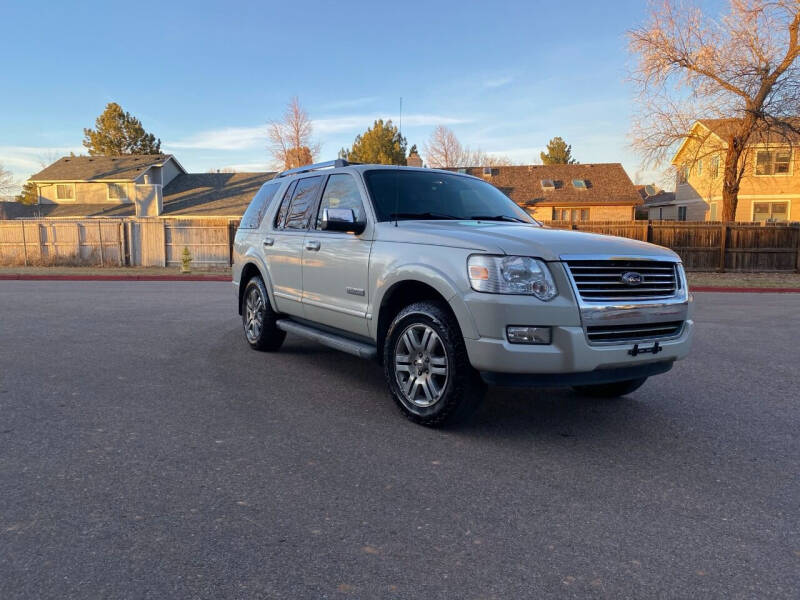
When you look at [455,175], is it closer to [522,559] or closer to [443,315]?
[443,315]

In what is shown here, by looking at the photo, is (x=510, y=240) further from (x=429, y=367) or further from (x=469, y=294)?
(x=429, y=367)

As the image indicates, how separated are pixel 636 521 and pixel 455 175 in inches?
155

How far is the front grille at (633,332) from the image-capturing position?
13.2 ft

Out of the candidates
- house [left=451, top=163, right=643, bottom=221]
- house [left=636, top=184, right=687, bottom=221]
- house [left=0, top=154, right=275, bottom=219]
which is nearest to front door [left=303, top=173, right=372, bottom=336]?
house [left=0, top=154, right=275, bottom=219]

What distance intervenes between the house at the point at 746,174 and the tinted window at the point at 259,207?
2294 centimetres

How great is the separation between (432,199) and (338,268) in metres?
1.06

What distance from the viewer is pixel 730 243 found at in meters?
23.1

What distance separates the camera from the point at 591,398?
547 centimetres

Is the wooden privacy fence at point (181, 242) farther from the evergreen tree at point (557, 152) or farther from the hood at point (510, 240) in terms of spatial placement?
the evergreen tree at point (557, 152)

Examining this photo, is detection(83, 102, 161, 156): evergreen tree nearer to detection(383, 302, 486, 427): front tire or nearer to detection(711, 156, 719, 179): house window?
detection(711, 156, 719, 179): house window

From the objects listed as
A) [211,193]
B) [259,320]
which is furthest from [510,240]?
[211,193]

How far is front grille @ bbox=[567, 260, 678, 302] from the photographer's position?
4.04 metres

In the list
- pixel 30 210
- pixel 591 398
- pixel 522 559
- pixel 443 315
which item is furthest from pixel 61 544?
pixel 30 210

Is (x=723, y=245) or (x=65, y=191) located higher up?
(x=65, y=191)
